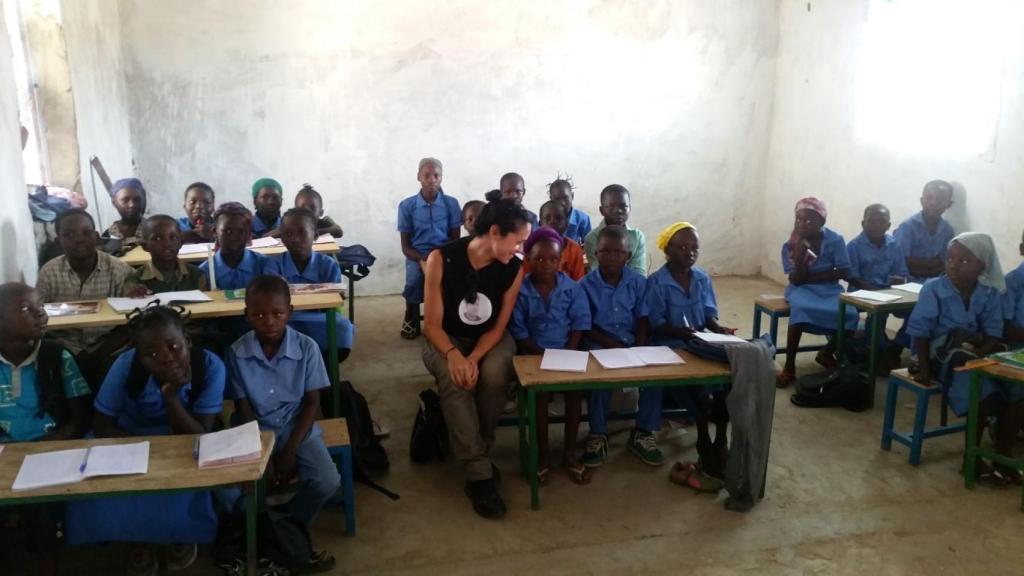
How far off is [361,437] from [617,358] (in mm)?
1380

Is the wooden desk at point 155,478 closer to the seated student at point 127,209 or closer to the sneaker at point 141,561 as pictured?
the sneaker at point 141,561

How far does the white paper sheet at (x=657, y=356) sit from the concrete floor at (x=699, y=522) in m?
0.69

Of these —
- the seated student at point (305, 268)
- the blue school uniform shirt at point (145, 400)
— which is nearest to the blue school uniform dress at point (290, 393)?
the blue school uniform shirt at point (145, 400)

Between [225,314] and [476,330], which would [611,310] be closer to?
[476,330]

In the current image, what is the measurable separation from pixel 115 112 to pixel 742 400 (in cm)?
586

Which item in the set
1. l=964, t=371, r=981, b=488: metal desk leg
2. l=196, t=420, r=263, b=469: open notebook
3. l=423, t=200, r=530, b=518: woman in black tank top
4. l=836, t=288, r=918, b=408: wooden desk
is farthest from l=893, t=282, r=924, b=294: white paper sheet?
l=196, t=420, r=263, b=469: open notebook

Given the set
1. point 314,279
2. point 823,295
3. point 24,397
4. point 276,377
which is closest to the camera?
point 24,397

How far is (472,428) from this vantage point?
3633mm

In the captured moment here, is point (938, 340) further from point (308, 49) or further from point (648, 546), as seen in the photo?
point (308, 49)

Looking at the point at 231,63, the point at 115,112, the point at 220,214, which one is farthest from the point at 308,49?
the point at 220,214

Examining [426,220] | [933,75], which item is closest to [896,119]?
[933,75]

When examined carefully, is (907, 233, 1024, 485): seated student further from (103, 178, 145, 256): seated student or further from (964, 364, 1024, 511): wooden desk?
(103, 178, 145, 256): seated student

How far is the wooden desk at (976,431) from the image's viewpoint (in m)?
3.45

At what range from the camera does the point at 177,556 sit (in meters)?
3.04
